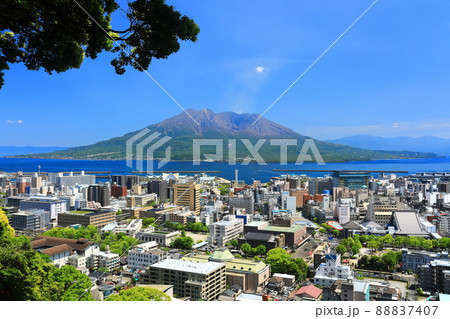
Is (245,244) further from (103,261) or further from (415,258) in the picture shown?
(415,258)

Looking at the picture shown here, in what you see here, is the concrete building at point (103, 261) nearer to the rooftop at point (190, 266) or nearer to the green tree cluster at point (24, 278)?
the rooftop at point (190, 266)

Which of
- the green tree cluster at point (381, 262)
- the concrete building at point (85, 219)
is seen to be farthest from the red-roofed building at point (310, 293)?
the concrete building at point (85, 219)

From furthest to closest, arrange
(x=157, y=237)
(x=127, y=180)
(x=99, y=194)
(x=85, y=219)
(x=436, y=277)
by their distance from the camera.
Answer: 1. (x=127, y=180)
2. (x=99, y=194)
3. (x=85, y=219)
4. (x=157, y=237)
5. (x=436, y=277)

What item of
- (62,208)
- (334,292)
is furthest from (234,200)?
(334,292)

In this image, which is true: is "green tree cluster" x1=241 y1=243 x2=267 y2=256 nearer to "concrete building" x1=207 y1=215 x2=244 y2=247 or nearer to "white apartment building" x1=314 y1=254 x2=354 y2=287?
"concrete building" x1=207 y1=215 x2=244 y2=247

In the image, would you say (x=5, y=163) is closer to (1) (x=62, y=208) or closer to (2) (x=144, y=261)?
(1) (x=62, y=208)

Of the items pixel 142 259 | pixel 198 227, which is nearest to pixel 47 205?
pixel 198 227

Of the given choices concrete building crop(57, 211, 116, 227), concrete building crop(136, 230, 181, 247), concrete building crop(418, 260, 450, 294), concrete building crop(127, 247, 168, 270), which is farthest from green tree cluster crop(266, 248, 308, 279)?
concrete building crop(57, 211, 116, 227)
